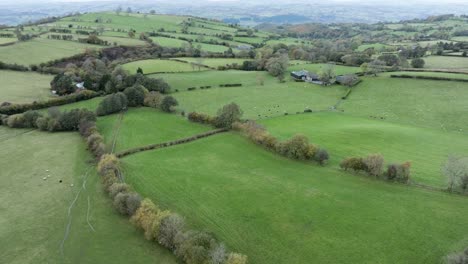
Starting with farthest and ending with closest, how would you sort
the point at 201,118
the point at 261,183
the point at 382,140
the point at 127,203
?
the point at 201,118 < the point at 382,140 < the point at 261,183 < the point at 127,203

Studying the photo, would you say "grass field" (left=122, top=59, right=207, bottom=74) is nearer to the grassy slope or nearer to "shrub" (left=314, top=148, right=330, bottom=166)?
the grassy slope

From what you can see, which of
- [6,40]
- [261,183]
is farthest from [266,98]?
[6,40]

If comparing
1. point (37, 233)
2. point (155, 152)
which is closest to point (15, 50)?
point (155, 152)

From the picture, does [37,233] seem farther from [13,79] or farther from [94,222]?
[13,79]

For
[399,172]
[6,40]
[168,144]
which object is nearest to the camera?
[399,172]

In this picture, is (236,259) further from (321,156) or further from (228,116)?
(228,116)

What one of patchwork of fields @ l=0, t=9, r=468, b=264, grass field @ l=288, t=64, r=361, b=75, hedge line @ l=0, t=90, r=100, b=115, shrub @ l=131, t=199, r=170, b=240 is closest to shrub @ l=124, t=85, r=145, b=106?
patchwork of fields @ l=0, t=9, r=468, b=264
